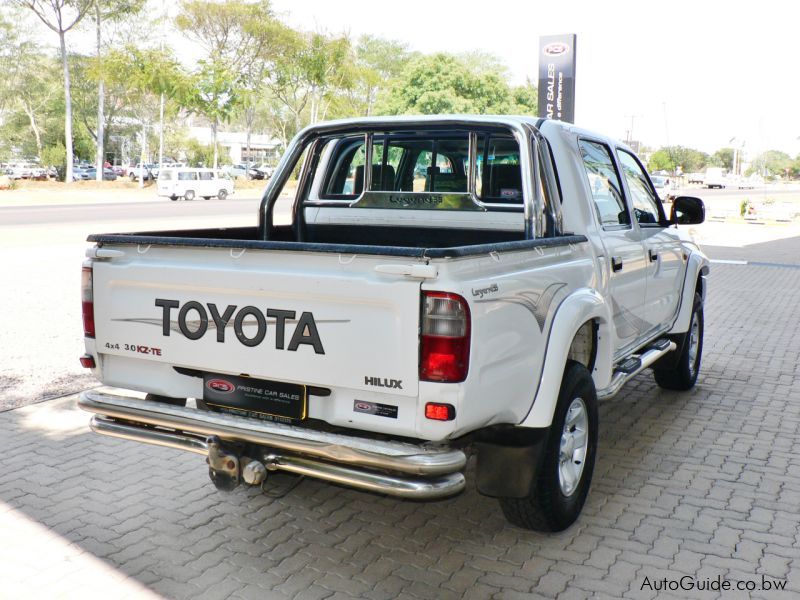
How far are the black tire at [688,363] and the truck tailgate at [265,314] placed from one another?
4.03 m

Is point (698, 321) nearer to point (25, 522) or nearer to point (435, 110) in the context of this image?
point (25, 522)

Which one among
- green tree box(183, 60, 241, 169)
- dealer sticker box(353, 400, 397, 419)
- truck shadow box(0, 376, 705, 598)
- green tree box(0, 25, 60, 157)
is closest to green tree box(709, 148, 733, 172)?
green tree box(183, 60, 241, 169)

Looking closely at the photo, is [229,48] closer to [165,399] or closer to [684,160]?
[165,399]

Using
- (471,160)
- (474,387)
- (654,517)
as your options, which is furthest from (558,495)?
(471,160)

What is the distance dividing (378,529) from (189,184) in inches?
1565

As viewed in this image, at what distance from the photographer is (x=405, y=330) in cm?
311

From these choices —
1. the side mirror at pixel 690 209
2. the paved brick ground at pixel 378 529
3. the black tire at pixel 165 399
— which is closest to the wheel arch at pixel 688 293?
the side mirror at pixel 690 209

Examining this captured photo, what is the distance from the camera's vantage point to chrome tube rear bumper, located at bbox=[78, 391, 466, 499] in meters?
3.08

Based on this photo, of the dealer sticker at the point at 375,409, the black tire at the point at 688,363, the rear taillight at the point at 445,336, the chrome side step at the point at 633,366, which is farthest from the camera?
the black tire at the point at 688,363

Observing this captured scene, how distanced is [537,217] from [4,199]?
125 ft

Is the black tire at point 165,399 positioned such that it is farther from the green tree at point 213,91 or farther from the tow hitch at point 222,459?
the green tree at point 213,91

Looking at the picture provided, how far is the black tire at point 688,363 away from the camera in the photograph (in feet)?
21.9

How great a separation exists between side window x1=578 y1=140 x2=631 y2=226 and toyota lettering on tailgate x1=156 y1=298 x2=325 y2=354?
86.1 inches

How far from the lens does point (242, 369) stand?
11.5 ft
